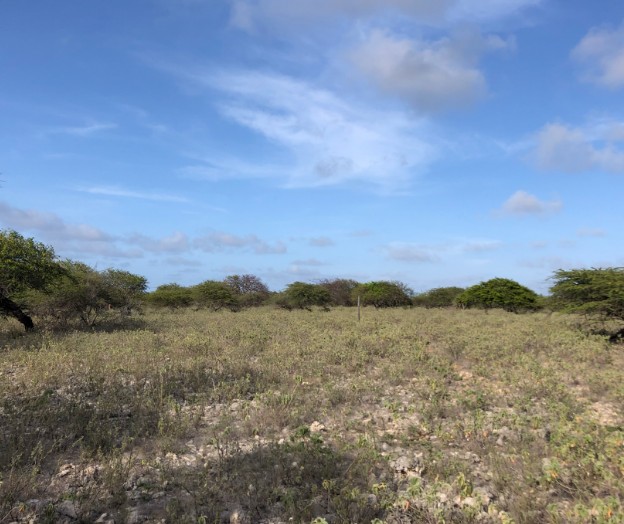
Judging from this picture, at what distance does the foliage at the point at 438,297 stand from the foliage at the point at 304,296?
1385 cm

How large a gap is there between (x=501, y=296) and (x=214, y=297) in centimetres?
2337

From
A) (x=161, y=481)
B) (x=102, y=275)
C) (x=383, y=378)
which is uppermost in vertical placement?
(x=102, y=275)

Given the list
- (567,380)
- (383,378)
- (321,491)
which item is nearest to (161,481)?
(321,491)

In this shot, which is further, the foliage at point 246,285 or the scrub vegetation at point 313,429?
the foliage at point 246,285

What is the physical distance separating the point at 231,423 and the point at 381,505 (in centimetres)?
316

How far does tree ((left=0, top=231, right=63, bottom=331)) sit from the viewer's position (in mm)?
16031

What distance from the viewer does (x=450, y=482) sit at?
5.07m

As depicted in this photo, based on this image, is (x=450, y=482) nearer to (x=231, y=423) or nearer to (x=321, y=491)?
(x=321, y=491)

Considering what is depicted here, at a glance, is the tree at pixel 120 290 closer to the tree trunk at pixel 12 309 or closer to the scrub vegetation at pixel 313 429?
the tree trunk at pixel 12 309

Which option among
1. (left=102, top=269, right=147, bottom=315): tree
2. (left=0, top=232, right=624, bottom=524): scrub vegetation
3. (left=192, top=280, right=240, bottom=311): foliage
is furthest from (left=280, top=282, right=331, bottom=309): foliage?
(left=0, top=232, right=624, bottom=524): scrub vegetation

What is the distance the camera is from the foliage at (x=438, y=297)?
47.7 meters

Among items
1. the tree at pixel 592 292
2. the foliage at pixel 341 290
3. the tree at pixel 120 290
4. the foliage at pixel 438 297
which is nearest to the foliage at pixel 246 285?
the foliage at pixel 341 290

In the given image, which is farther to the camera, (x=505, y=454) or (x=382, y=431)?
(x=382, y=431)

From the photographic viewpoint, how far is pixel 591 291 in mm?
16500
